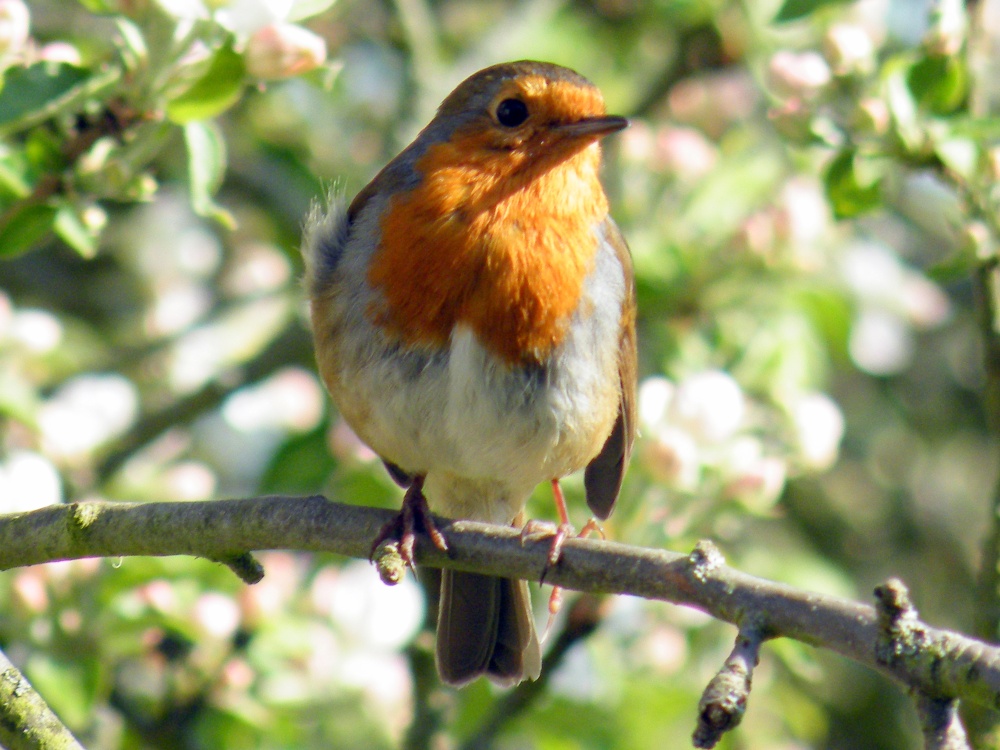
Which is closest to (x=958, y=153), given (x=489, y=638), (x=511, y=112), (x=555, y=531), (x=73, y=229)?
(x=511, y=112)

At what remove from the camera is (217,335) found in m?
5.83

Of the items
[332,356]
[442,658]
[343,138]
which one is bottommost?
[442,658]

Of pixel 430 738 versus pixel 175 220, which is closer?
pixel 430 738

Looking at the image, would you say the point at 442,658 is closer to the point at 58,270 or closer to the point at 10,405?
the point at 10,405

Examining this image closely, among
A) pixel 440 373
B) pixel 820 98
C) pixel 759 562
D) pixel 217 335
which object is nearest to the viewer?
pixel 440 373

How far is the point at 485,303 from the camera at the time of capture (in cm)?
346

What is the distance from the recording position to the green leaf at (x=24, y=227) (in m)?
3.23

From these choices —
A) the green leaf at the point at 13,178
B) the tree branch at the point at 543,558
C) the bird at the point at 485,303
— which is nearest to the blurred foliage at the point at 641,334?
the green leaf at the point at 13,178

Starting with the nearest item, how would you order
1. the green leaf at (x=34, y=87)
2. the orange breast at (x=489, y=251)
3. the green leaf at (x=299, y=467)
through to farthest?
the green leaf at (x=34, y=87) → the orange breast at (x=489, y=251) → the green leaf at (x=299, y=467)

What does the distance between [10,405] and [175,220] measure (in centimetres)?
239

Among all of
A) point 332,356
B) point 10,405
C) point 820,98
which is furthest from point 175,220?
point 820,98

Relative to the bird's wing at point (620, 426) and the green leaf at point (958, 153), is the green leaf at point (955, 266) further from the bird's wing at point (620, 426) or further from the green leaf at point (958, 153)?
the bird's wing at point (620, 426)

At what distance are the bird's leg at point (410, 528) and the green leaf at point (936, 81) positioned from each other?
1.65 m

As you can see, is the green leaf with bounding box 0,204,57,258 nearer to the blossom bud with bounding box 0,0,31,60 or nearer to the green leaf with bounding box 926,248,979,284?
the blossom bud with bounding box 0,0,31,60
